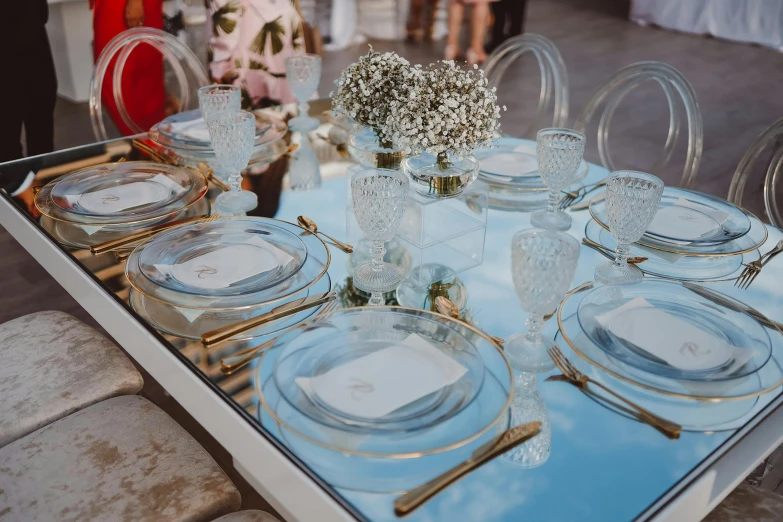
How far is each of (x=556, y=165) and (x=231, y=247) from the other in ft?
1.98

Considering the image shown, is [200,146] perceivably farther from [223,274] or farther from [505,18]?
[505,18]

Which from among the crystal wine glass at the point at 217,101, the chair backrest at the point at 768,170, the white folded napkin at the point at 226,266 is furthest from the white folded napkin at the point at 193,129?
the chair backrest at the point at 768,170

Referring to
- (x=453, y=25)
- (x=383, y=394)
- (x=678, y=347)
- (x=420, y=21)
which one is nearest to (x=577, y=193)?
(x=678, y=347)

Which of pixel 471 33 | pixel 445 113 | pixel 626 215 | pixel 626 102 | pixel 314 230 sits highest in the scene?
pixel 445 113

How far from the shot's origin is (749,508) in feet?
3.86

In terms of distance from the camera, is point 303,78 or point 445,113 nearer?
point 445,113

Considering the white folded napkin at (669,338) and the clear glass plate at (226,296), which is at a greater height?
the white folded napkin at (669,338)

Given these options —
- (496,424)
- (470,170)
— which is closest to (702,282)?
(470,170)

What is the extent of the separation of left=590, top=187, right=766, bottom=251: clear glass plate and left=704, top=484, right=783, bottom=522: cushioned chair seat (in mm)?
424

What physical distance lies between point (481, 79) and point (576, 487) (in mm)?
741

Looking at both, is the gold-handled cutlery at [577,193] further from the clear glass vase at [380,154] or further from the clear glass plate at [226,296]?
the clear glass plate at [226,296]

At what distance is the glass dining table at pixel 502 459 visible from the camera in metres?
0.78

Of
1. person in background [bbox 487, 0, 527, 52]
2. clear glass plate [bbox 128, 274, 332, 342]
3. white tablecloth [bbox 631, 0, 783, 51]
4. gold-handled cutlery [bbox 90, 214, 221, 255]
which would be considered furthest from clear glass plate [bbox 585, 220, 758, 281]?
white tablecloth [bbox 631, 0, 783, 51]

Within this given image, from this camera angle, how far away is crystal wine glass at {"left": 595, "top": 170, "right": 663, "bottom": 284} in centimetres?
115
